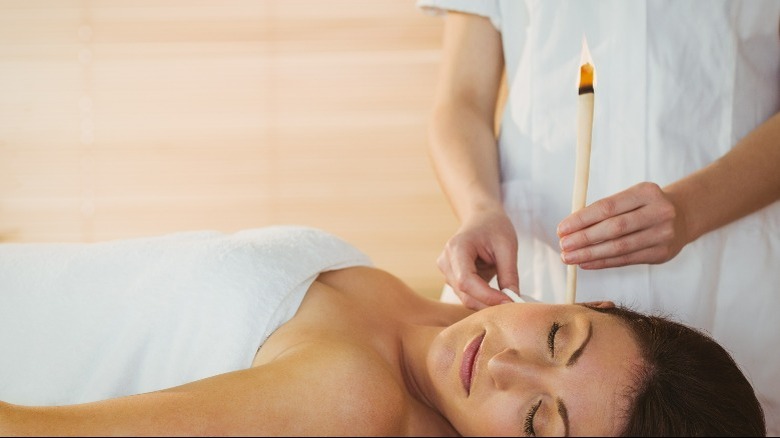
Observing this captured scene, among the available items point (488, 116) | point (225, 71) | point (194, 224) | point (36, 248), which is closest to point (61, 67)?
point (225, 71)

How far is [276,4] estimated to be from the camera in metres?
2.12

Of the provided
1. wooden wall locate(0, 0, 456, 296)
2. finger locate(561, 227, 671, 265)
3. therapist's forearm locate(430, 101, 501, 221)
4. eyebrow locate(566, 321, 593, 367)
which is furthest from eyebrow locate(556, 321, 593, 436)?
wooden wall locate(0, 0, 456, 296)

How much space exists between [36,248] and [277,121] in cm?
101

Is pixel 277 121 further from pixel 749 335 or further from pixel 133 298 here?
pixel 749 335

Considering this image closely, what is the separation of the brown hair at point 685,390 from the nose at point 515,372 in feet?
0.47

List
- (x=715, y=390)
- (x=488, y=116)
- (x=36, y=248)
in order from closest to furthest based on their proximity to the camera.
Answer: (x=715, y=390) < (x=36, y=248) < (x=488, y=116)

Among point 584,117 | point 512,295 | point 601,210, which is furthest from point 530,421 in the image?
point 584,117

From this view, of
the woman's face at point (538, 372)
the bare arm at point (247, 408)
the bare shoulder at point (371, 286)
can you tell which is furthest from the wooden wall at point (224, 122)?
the bare arm at point (247, 408)

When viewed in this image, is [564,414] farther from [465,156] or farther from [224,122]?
[224,122]

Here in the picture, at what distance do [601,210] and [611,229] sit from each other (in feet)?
0.12

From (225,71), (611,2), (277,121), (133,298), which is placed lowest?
(133,298)

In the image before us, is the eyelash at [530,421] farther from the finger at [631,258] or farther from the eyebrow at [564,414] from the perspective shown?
the finger at [631,258]

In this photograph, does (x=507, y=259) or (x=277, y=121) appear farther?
(x=277, y=121)

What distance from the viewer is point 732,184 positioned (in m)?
1.25
